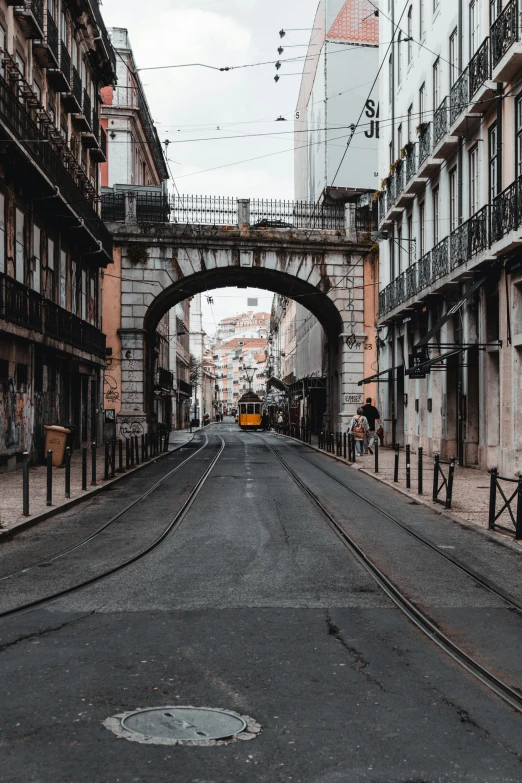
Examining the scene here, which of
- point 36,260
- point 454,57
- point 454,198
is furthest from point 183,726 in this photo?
point 454,57

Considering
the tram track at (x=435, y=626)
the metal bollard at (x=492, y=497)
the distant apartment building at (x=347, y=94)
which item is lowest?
the tram track at (x=435, y=626)

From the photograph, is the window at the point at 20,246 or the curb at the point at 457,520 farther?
the window at the point at 20,246

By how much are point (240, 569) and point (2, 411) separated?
12.9 metres

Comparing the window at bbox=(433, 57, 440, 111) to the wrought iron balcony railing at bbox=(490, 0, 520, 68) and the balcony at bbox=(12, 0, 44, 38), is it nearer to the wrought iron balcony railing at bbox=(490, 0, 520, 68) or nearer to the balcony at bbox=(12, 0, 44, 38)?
the wrought iron balcony railing at bbox=(490, 0, 520, 68)

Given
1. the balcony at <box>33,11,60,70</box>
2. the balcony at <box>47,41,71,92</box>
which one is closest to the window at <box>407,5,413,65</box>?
the balcony at <box>47,41,71,92</box>

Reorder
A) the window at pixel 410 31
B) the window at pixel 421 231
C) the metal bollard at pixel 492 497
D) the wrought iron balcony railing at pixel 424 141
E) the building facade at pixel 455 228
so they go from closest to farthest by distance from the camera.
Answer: the metal bollard at pixel 492 497 < the building facade at pixel 455 228 < the wrought iron balcony railing at pixel 424 141 < the window at pixel 421 231 < the window at pixel 410 31

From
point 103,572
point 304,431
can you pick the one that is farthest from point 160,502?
point 304,431

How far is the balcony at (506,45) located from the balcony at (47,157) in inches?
405

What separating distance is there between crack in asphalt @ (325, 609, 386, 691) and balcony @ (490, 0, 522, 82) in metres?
14.3

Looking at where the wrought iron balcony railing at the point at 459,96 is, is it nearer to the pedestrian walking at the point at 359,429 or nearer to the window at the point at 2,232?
the pedestrian walking at the point at 359,429

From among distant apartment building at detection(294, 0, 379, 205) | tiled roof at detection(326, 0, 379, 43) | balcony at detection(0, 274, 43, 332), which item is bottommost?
balcony at detection(0, 274, 43, 332)

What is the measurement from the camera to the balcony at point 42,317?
19.8 m

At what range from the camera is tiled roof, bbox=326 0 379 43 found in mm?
47812

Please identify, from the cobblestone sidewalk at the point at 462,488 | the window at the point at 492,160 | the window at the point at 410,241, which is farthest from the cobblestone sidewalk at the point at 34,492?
the window at the point at 410,241
